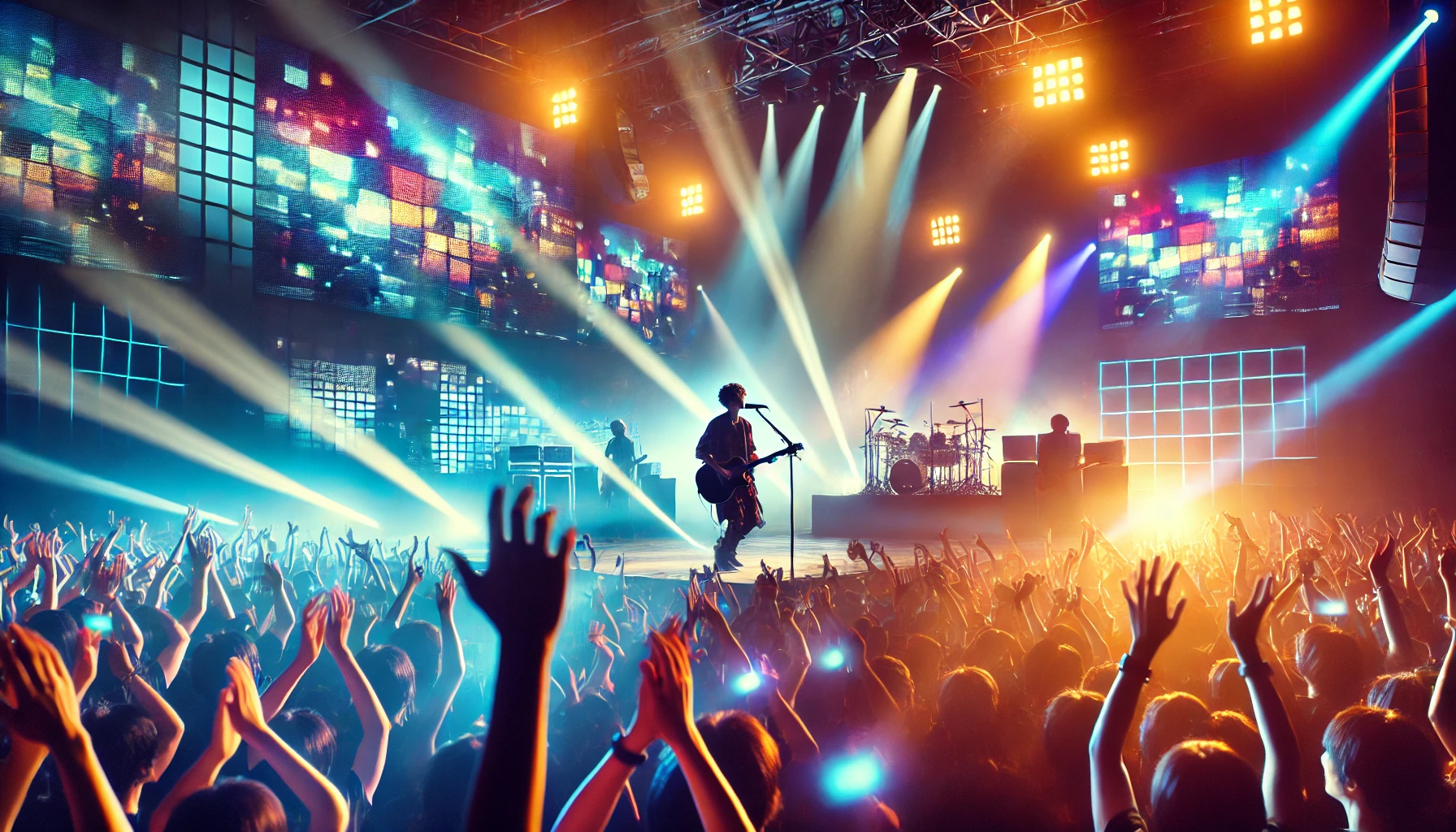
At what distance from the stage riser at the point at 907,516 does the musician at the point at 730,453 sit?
4098 mm

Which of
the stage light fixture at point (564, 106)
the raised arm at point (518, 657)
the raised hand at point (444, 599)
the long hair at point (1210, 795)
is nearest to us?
the raised arm at point (518, 657)

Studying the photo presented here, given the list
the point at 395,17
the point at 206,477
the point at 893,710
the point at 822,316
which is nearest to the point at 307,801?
the point at 893,710

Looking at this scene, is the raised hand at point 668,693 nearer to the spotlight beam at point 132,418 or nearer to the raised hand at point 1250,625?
the raised hand at point 1250,625

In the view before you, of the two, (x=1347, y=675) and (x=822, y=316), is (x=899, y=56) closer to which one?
(x=822, y=316)

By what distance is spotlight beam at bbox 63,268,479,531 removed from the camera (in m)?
8.98

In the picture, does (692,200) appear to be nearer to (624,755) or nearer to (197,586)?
(197,586)

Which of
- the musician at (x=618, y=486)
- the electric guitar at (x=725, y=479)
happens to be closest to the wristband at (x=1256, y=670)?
the electric guitar at (x=725, y=479)

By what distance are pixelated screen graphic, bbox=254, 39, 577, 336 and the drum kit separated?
541 centimetres

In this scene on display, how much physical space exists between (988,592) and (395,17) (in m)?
10.6

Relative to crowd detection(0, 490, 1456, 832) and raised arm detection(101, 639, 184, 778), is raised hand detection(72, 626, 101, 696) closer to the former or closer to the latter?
crowd detection(0, 490, 1456, 832)

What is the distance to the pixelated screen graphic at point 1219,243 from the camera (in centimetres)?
1163

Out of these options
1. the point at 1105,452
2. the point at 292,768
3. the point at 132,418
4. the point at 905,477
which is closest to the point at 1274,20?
the point at 1105,452

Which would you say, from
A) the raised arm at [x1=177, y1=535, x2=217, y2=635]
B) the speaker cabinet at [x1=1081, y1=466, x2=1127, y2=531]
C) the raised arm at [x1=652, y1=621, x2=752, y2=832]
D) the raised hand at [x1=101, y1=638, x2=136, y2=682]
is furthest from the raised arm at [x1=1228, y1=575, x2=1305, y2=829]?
the speaker cabinet at [x1=1081, y1=466, x2=1127, y2=531]

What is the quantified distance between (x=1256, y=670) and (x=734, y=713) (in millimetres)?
988
